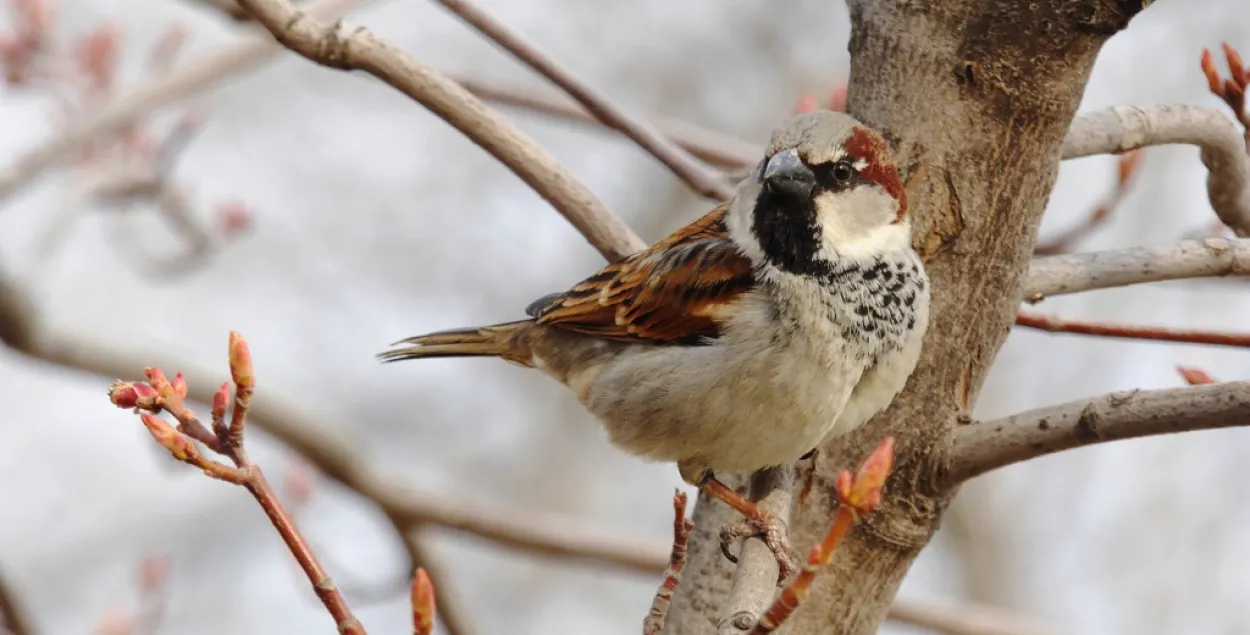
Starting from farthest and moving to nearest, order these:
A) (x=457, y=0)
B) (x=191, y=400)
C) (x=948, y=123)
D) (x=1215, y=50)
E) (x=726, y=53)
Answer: (x=726, y=53)
(x=1215, y=50)
(x=191, y=400)
(x=457, y=0)
(x=948, y=123)

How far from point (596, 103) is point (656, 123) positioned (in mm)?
940

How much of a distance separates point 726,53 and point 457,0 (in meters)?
7.59

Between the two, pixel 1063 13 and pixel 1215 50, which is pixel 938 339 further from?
pixel 1215 50

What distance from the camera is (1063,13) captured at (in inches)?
69.5

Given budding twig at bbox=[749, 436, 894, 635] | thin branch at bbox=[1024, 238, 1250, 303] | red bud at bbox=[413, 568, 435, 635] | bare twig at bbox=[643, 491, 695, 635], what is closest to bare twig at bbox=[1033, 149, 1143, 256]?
thin branch at bbox=[1024, 238, 1250, 303]

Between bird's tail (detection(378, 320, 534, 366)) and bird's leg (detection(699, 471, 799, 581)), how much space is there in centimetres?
81

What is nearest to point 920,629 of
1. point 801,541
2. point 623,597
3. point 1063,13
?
point 801,541

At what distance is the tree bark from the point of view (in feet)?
6.09

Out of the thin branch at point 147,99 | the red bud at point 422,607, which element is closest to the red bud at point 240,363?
the red bud at point 422,607

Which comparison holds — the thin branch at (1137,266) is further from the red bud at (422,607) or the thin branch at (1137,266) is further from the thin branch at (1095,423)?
the red bud at (422,607)

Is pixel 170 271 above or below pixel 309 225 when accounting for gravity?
below

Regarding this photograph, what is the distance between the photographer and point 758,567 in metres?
1.68

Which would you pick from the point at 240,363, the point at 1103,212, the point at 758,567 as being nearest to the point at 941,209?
the point at 758,567

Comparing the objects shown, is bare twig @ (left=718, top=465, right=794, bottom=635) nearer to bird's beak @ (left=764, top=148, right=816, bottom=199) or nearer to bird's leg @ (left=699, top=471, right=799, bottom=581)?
bird's leg @ (left=699, top=471, right=799, bottom=581)
